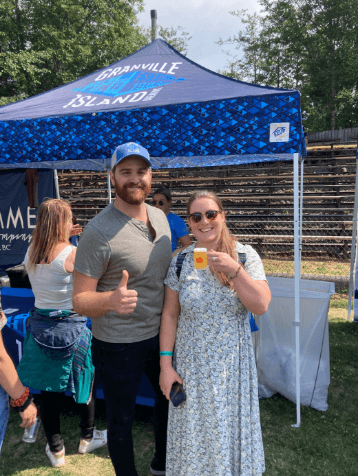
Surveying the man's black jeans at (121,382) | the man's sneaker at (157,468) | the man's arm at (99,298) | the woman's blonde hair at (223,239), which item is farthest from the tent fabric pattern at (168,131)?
the man's sneaker at (157,468)

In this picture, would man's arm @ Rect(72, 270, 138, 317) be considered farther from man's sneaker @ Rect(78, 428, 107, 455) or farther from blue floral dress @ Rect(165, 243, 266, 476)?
man's sneaker @ Rect(78, 428, 107, 455)

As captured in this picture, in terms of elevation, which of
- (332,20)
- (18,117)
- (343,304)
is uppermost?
(332,20)

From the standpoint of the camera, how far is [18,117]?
2.87 metres

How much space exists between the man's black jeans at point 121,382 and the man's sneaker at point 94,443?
73 centimetres

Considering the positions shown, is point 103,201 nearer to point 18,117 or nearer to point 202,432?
point 18,117

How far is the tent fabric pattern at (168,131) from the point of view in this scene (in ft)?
7.46

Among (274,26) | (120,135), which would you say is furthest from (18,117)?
(274,26)

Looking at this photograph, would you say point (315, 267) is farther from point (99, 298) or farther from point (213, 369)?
point (99, 298)

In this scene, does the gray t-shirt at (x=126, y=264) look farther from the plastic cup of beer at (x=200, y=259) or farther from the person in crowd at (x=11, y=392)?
the person in crowd at (x=11, y=392)

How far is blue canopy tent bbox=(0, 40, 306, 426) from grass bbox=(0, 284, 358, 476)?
0.72 feet

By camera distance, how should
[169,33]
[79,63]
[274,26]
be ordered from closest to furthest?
[79,63]
[274,26]
[169,33]

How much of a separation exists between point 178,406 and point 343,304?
16.5ft

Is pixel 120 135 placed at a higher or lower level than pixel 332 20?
lower

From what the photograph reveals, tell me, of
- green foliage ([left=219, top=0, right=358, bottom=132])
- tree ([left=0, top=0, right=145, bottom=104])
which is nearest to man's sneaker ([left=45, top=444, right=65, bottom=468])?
tree ([left=0, top=0, right=145, bottom=104])
